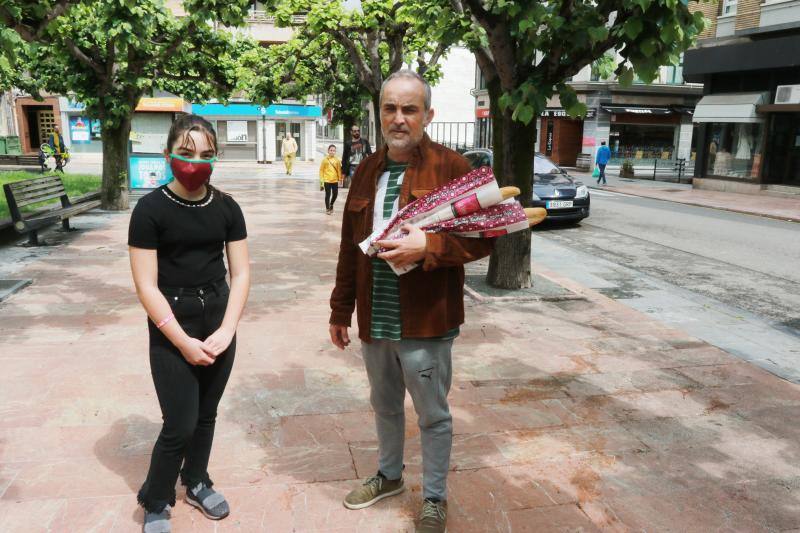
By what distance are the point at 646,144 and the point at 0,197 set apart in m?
33.0

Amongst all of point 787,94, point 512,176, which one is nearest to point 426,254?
point 512,176

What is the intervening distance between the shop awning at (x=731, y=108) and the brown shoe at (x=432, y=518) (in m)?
24.1

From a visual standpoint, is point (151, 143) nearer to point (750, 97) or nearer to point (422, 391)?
point (750, 97)

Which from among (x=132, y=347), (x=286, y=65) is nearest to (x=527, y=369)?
(x=132, y=347)

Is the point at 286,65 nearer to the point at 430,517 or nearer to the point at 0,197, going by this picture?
the point at 0,197

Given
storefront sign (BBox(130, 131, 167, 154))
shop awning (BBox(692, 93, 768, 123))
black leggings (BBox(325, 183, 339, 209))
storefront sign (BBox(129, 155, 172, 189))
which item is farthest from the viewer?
storefront sign (BBox(130, 131, 167, 154))

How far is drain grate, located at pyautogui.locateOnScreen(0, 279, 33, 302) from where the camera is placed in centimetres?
718

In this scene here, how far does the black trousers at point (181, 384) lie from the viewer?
2928 mm

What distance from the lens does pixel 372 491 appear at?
337 cm

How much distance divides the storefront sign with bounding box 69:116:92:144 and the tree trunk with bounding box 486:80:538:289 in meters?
36.6

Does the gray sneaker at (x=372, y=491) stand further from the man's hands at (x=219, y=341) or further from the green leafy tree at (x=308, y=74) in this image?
the green leafy tree at (x=308, y=74)

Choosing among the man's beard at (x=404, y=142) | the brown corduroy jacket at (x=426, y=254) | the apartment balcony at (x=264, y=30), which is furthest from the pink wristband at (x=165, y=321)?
the apartment balcony at (x=264, y=30)

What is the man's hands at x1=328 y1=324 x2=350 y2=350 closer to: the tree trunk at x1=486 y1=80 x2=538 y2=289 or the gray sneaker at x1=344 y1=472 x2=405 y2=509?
the gray sneaker at x1=344 y1=472 x2=405 y2=509

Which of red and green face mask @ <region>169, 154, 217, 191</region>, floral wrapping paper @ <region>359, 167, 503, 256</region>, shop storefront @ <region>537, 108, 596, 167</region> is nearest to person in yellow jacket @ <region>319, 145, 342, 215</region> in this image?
red and green face mask @ <region>169, 154, 217, 191</region>
